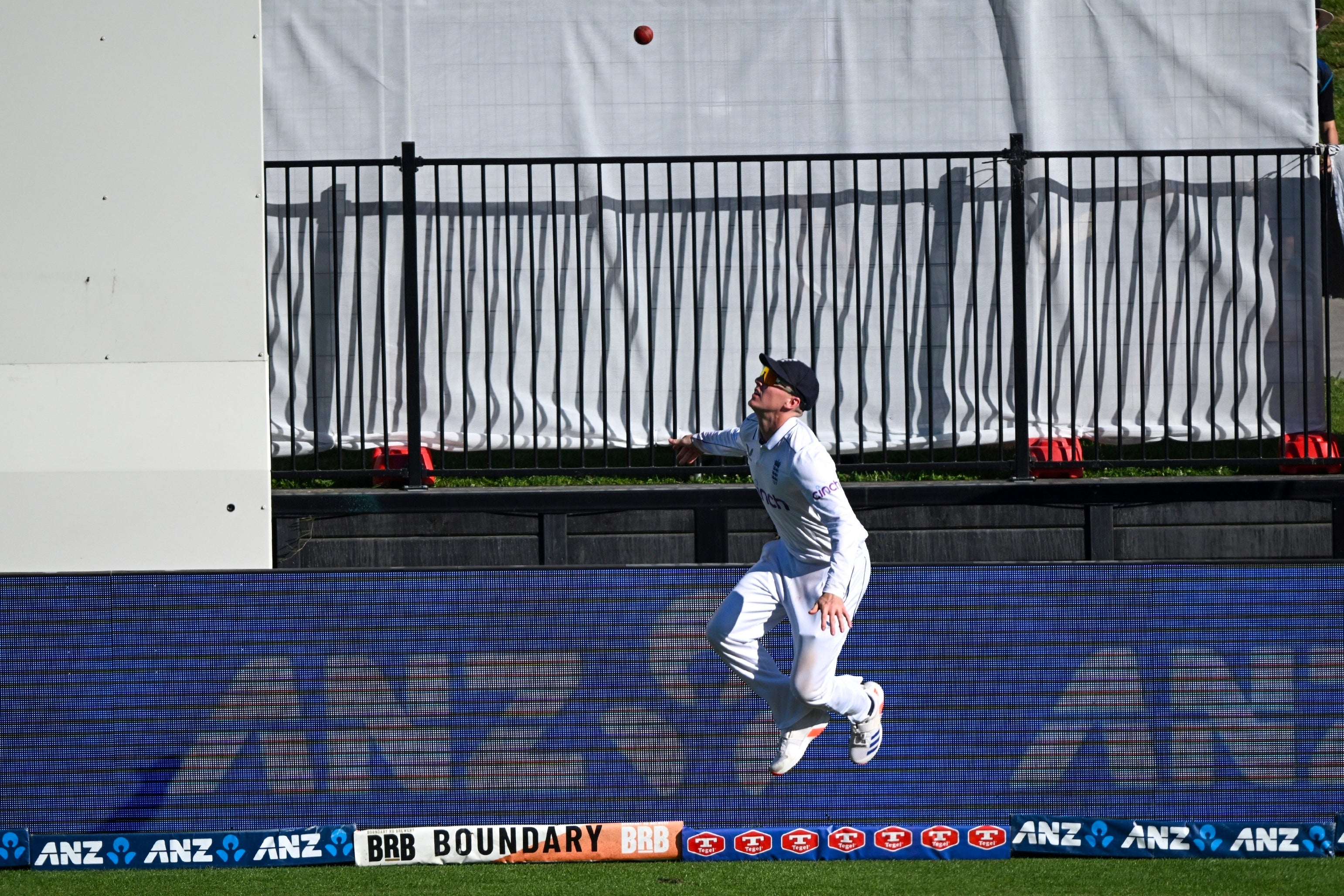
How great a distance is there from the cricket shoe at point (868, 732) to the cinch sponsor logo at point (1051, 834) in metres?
0.79

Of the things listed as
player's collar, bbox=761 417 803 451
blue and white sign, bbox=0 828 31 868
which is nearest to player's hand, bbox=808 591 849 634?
player's collar, bbox=761 417 803 451

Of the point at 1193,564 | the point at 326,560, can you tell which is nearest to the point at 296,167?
the point at 326,560

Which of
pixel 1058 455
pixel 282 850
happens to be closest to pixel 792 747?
pixel 282 850

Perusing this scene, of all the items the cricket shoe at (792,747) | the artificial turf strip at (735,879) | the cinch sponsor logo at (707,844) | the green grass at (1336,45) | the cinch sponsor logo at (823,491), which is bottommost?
the artificial turf strip at (735,879)

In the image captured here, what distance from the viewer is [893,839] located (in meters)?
7.06

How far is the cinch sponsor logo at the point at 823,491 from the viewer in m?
6.40

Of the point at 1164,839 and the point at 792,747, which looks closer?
the point at 792,747

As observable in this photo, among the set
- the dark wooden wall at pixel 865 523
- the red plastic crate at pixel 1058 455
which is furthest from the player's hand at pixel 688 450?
the red plastic crate at pixel 1058 455

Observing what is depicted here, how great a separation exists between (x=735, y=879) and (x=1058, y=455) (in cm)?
357

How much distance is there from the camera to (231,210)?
720 cm

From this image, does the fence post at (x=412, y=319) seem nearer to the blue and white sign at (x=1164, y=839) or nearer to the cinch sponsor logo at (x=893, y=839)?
the cinch sponsor logo at (x=893, y=839)

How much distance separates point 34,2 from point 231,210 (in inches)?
54.9

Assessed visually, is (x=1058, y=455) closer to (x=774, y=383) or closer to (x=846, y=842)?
(x=846, y=842)

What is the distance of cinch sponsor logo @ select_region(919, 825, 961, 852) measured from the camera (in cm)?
706
